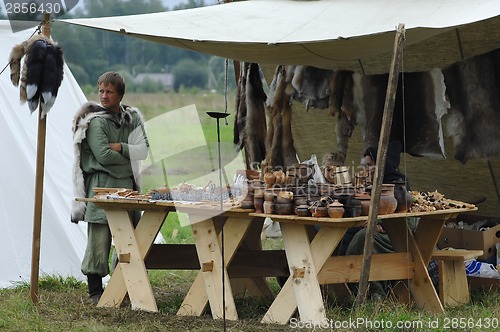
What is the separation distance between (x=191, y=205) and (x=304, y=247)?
27.2 inches

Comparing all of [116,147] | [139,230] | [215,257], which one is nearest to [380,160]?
[215,257]

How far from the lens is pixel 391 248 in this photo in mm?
5516

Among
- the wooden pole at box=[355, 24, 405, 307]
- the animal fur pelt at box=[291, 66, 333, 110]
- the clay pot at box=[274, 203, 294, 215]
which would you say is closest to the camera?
the wooden pole at box=[355, 24, 405, 307]

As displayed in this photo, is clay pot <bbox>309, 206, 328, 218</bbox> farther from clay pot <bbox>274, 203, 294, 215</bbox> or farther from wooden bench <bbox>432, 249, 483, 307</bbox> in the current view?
wooden bench <bbox>432, 249, 483, 307</bbox>

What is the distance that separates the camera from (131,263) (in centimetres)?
527

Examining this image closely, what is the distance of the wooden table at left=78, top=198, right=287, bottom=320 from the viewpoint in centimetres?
500

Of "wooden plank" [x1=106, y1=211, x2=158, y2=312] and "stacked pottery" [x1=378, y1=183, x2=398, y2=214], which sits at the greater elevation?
"stacked pottery" [x1=378, y1=183, x2=398, y2=214]

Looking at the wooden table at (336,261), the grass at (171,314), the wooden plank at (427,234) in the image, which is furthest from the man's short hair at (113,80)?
the wooden plank at (427,234)

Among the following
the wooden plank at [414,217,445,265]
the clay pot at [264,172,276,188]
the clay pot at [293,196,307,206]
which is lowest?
the wooden plank at [414,217,445,265]

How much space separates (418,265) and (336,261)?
573 mm

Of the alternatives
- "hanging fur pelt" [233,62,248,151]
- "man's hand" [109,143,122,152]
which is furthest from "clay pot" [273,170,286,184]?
"hanging fur pelt" [233,62,248,151]

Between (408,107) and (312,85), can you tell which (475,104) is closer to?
(408,107)

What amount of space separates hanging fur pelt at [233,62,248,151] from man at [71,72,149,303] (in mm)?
1209

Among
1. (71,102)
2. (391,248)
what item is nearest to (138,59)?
(71,102)
